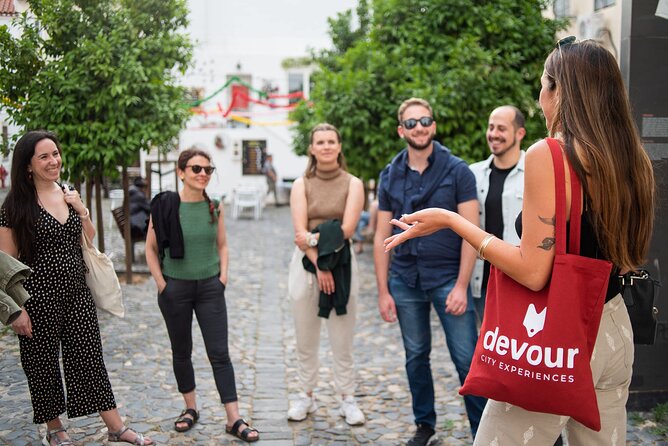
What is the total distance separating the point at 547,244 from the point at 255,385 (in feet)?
13.7

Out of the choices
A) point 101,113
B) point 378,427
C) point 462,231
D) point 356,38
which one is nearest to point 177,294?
point 378,427

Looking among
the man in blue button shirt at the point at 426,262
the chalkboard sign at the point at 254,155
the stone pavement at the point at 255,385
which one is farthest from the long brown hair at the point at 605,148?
the chalkboard sign at the point at 254,155

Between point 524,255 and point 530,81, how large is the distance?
8.02m

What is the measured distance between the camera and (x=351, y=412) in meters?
Answer: 5.25

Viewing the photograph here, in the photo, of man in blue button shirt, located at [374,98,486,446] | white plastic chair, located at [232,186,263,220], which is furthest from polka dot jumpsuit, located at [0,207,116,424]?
white plastic chair, located at [232,186,263,220]

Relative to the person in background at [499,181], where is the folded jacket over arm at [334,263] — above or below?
below

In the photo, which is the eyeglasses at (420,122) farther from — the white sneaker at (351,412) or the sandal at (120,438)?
the sandal at (120,438)

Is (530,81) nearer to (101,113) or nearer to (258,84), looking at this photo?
(101,113)

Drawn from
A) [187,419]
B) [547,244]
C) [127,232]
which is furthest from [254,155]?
[547,244]

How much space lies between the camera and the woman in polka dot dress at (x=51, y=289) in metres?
4.13

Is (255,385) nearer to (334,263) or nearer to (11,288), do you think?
(334,263)

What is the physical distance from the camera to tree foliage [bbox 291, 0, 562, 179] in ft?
30.5

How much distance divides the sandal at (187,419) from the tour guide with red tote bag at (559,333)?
3.02 m

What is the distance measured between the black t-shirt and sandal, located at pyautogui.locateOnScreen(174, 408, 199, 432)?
220 cm
